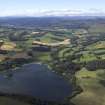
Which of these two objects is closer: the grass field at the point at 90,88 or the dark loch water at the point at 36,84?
the grass field at the point at 90,88

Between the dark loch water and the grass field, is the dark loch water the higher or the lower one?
the higher one

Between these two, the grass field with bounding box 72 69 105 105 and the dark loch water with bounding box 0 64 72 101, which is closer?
the grass field with bounding box 72 69 105 105

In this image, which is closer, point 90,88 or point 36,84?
point 90,88

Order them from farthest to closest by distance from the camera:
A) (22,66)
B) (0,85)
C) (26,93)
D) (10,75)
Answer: (22,66)
(10,75)
(0,85)
(26,93)

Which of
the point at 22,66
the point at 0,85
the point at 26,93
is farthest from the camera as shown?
the point at 22,66

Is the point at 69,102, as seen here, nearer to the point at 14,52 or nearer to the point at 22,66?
the point at 22,66

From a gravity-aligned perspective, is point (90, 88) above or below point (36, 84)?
below

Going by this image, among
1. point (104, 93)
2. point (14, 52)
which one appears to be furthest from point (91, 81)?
point (14, 52)

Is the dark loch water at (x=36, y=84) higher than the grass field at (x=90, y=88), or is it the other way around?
the dark loch water at (x=36, y=84)
